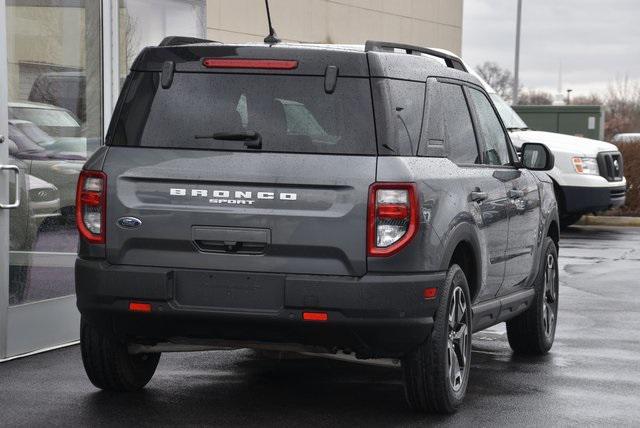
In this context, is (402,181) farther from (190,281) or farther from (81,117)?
(81,117)

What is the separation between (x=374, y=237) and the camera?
6023mm

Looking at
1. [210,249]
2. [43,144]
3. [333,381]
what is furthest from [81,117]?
[210,249]

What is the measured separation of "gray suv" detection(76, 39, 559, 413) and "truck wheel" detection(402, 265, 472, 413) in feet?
0.04

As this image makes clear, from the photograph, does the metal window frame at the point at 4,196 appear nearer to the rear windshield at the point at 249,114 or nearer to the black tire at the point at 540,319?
the rear windshield at the point at 249,114

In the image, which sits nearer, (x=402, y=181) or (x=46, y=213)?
(x=402, y=181)

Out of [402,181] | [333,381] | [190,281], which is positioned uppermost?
[402,181]

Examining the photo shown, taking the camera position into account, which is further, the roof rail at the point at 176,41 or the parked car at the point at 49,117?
the parked car at the point at 49,117

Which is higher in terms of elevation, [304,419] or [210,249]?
[210,249]

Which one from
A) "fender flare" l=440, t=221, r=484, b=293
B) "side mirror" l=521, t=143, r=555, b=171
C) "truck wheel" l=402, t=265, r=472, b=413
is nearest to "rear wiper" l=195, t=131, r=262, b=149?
"fender flare" l=440, t=221, r=484, b=293

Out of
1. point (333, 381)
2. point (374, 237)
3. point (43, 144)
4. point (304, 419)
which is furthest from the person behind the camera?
point (43, 144)

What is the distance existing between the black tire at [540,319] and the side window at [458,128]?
1601 millimetres

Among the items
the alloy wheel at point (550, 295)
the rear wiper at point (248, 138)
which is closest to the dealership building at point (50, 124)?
the rear wiper at point (248, 138)

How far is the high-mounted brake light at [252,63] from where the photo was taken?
633 centimetres

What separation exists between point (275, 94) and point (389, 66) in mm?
573
